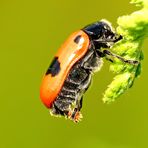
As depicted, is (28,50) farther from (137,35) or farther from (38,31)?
(137,35)

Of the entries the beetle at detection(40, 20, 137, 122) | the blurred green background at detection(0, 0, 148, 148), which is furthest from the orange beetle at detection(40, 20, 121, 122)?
the blurred green background at detection(0, 0, 148, 148)

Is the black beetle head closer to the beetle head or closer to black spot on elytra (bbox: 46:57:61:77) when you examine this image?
the beetle head

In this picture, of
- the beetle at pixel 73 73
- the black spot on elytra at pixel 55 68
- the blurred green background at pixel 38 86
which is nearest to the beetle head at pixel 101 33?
the beetle at pixel 73 73

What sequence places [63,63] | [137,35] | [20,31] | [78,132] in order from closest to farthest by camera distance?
[137,35] → [63,63] → [78,132] → [20,31]

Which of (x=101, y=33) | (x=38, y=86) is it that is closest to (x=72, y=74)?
(x=101, y=33)

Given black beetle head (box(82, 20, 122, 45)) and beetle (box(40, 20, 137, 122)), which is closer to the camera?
beetle (box(40, 20, 137, 122))

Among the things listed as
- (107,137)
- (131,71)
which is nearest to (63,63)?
(131,71)

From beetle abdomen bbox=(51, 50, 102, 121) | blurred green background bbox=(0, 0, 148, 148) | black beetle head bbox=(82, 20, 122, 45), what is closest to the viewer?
beetle abdomen bbox=(51, 50, 102, 121)
